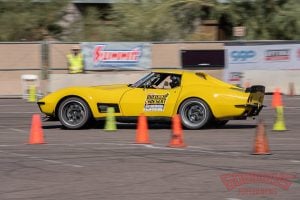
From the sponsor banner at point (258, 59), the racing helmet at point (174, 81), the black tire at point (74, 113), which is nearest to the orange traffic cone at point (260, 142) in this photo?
the racing helmet at point (174, 81)

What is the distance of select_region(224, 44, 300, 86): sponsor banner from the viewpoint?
80.9 ft

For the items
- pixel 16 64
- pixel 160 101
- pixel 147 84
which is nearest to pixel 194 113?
pixel 160 101

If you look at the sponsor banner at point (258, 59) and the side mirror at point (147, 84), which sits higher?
the sponsor banner at point (258, 59)

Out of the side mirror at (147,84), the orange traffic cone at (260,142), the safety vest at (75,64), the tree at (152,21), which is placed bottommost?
the orange traffic cone at (260,142)

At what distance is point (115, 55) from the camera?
25625 mm

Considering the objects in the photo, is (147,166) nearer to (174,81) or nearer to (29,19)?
(174,81)

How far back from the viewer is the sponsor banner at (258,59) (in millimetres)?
24672

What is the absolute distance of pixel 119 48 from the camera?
25.7m

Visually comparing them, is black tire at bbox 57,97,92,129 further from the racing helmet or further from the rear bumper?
the rear bumper

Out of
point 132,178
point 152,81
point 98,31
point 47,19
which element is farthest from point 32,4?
point 132,178

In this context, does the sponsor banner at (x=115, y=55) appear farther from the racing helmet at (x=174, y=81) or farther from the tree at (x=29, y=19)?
the racing helmet at (x=174, y=81)

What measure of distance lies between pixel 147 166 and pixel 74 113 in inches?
200

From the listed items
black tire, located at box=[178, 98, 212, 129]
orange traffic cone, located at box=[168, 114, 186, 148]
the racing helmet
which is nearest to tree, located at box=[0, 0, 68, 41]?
the racing helmet

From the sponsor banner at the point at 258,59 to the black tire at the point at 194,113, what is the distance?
33.8ft
